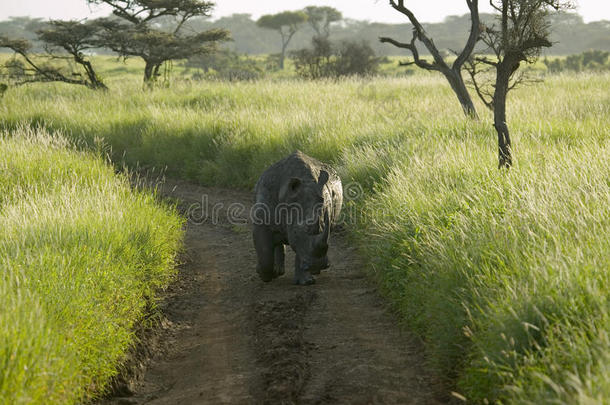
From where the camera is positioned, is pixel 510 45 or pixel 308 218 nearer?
pixel 308 218

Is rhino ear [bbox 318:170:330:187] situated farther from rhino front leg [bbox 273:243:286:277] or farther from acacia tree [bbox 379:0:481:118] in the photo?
acacia tree [bbox 379:0:481:118]

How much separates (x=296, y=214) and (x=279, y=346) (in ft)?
4.88

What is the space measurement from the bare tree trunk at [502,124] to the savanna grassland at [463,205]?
0.56ft

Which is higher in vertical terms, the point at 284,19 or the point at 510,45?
the point at 284,19

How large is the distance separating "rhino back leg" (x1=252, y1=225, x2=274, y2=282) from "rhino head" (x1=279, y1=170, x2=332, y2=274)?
1.03ft

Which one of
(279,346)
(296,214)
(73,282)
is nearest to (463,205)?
(296,214)

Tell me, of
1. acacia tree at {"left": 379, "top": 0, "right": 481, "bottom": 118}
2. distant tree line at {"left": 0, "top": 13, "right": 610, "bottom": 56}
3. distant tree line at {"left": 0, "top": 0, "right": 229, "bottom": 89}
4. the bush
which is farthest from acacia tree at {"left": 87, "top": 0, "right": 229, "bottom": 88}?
distant tree line at {"left": 0, "top": 13, "right": 610, "bottom": 56}

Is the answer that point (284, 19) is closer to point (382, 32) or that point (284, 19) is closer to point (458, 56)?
point (382, 32)

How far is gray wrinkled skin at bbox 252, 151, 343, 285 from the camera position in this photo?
231 inches

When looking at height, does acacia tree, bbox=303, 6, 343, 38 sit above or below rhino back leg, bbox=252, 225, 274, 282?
above

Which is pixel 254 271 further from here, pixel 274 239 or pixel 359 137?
pixel 359 137

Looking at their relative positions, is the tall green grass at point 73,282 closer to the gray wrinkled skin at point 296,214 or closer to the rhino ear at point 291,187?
the gray wrinkled skin at point 296,214

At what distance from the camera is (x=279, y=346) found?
4.86 metres

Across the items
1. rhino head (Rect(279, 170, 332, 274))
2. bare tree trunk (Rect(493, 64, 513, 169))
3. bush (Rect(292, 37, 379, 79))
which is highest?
bush (Rect(292, 37, 379, 79))
